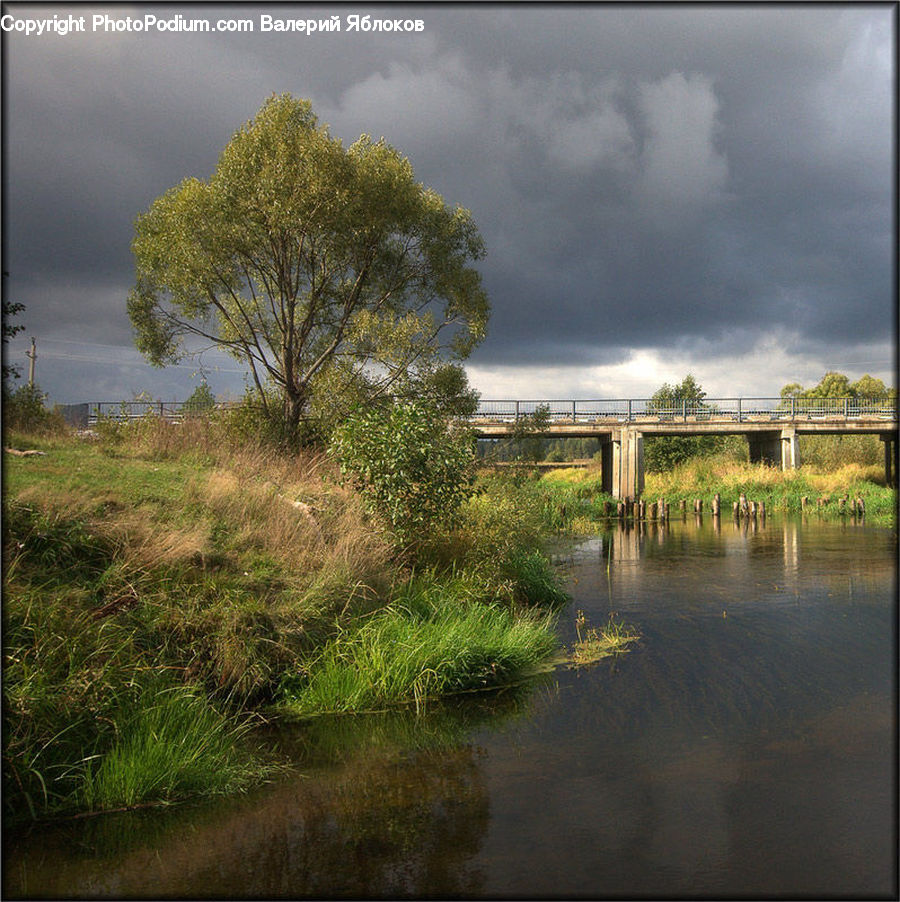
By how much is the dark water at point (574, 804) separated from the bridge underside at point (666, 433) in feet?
97.7

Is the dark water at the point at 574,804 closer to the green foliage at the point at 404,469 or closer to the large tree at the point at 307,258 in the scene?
the green foliage at the point at 404,469

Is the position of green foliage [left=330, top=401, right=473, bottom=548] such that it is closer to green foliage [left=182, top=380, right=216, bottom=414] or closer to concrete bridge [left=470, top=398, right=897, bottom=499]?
green foliage [left=182, top=380, right=216, bottom=414]

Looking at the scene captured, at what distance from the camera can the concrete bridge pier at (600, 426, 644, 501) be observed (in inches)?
1603

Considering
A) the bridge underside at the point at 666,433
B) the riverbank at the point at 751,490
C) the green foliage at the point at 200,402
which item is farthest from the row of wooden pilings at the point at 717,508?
the green foliage at the point at 200,402

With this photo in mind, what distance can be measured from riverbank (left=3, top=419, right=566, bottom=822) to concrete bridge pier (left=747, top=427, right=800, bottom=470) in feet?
115

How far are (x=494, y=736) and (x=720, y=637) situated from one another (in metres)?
5.65

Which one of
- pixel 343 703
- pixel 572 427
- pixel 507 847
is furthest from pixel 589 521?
pixel 507 847

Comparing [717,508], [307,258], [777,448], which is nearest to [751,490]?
[717,508]

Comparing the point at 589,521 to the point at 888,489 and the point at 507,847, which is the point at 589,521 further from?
the point at 507,847

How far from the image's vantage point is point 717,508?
3475cm

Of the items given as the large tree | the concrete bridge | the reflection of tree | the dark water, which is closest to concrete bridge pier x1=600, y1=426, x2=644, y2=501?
the concrete bridge

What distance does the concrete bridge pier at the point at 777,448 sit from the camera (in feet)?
144

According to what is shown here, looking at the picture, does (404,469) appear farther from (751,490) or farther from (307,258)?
(751,490)

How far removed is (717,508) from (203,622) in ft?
100.0
